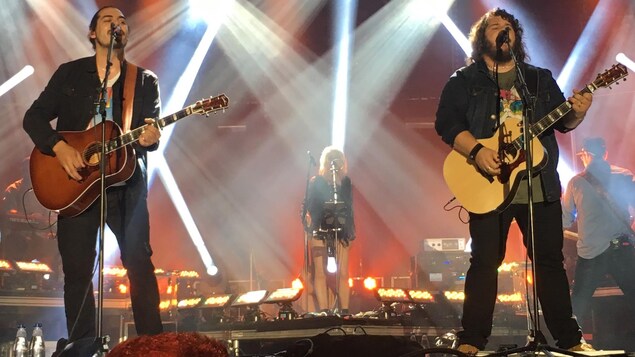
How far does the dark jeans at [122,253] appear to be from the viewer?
4324 millimetres

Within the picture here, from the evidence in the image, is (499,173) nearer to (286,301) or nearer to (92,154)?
(92,154)

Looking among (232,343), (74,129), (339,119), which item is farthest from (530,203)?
(339,119)

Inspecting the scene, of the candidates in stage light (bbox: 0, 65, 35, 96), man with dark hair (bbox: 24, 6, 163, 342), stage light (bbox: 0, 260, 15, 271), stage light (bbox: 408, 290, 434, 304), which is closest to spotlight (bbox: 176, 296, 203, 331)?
stage light (bbox: 0, 260, 15, 271)

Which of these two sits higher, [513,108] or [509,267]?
[513,108]

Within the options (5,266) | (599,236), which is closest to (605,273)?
(599,236)

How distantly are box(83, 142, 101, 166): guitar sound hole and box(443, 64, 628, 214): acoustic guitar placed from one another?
2083mm

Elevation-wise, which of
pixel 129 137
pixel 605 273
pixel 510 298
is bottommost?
pixel 510 298

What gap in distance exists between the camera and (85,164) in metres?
4.32

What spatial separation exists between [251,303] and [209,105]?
3.24 m

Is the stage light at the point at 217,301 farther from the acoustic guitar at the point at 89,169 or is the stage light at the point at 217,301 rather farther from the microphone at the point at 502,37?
the microphone at the point at 502,37

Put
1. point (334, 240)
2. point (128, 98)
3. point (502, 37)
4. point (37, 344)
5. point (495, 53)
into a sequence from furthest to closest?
point (334, 240), point (37, 344), point (128, 98), point (495, 53), point (502, 37)

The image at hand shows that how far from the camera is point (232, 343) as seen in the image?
6.39 m

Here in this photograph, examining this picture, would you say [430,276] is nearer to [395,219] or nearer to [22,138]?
[395,219]

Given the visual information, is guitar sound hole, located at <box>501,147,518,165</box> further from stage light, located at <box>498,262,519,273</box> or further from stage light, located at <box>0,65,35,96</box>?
stage light, located at <box>0,65,35,96</box>
